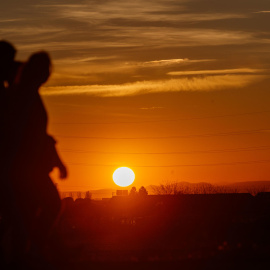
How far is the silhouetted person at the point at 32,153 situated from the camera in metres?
8.61

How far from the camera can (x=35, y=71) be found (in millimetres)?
8781

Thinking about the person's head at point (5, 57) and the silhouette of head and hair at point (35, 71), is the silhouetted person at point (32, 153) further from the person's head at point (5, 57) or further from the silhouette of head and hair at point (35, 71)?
the person's head at point (5, 57)

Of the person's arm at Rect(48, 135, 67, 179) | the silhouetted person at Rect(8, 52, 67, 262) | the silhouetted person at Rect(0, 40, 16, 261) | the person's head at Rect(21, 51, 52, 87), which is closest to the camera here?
the silhouetted person at Rect(0, 40, 16, 261)

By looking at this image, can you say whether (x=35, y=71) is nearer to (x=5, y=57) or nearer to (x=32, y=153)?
(x=5, y=57)

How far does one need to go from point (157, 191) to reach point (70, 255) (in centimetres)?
11685

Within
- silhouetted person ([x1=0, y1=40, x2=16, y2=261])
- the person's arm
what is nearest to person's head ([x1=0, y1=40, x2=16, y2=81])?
silhouetted person ([x1=0, y1=40, x2=16, y2=261])

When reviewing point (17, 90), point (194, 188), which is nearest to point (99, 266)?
point (17, 90)

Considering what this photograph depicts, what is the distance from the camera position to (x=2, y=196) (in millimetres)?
8305

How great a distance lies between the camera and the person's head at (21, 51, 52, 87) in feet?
28.7

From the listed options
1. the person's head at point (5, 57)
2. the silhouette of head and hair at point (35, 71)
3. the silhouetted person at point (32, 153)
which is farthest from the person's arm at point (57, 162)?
the person's head at point (5, 57)

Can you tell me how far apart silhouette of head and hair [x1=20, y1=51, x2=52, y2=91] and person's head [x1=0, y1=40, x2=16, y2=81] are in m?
0.42

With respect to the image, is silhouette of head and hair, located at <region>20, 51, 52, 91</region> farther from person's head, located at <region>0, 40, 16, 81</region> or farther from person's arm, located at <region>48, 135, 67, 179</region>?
person's arm, located at <region>48, 135, 67, 179</region>

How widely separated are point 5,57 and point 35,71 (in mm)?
593

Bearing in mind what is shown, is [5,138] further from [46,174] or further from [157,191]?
[157,191]
